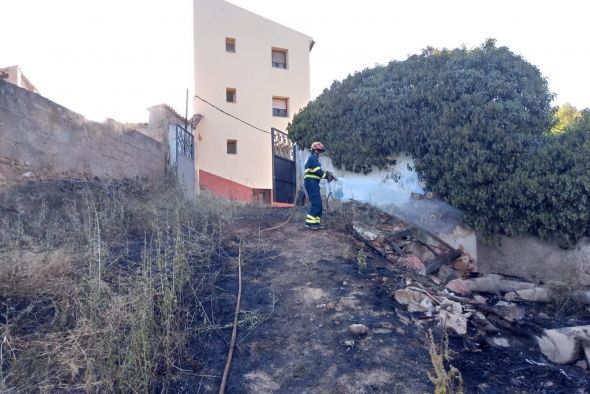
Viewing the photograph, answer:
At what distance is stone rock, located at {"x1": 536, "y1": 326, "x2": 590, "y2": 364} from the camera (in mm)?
4684

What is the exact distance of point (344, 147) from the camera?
30.6ft

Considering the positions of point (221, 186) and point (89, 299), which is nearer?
point (89, 299)

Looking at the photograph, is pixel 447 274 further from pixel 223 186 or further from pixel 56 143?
pixel 223 186

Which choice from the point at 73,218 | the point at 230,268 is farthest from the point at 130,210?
the point at 230,268

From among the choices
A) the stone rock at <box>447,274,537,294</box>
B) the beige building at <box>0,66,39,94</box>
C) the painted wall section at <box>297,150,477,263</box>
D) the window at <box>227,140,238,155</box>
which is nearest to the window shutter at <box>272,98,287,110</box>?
the window at <box>227,140,238,155</box>

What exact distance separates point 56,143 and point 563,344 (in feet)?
24.2

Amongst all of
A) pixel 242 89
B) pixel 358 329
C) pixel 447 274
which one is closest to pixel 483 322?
pixel 358 329

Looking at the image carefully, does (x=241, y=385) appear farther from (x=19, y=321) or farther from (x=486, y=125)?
(x=486, y=125)

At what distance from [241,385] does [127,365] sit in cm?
89

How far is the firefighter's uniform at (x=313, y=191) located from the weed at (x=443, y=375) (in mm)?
3380

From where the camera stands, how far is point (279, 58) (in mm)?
20297

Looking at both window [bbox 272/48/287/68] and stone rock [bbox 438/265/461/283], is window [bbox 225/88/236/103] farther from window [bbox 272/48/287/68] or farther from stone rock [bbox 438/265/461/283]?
stone rock [bbox 438/265/461/283]

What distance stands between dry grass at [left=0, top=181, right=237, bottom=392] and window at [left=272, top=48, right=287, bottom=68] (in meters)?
14.6

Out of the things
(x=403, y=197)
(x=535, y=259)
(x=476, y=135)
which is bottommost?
(x=535, y=259)
